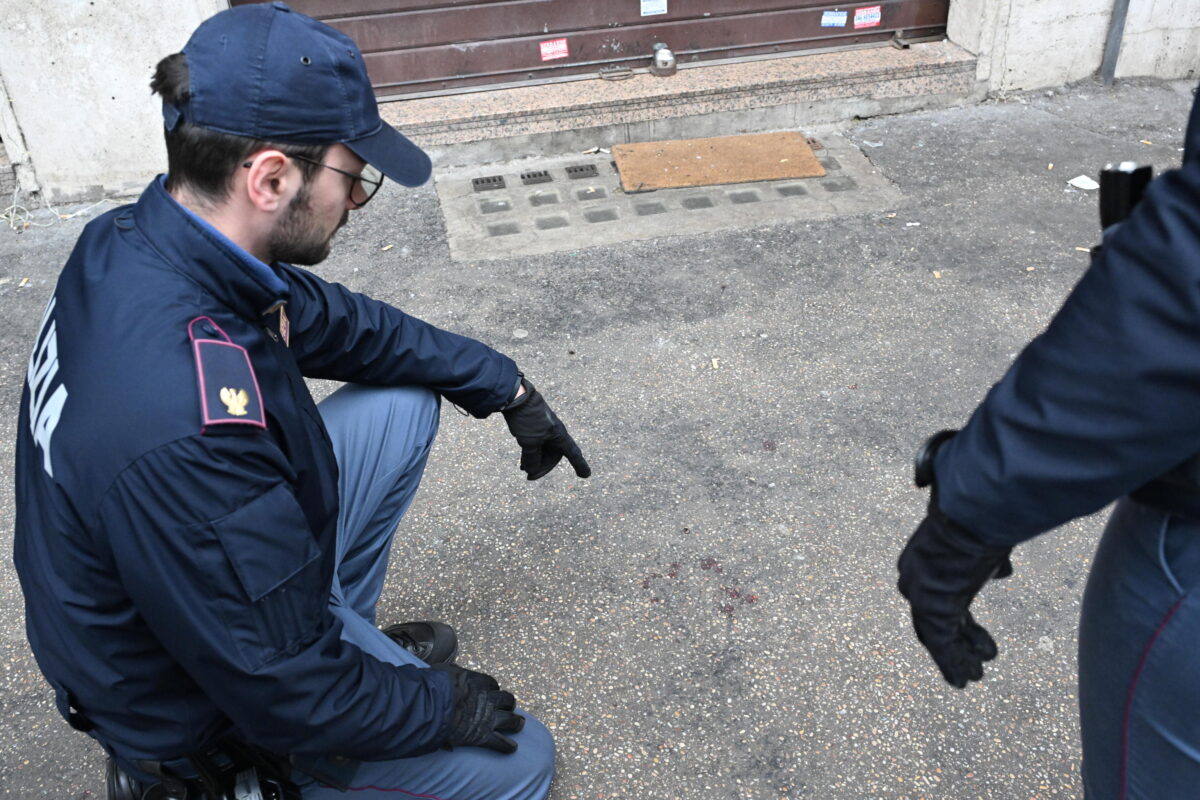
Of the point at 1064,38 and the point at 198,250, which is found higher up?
the point at 198,250

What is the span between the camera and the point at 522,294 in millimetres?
4465

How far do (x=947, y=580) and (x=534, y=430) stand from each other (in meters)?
1.44

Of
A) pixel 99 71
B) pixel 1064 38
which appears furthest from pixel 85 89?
pixel 1064 38

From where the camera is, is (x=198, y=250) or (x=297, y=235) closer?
(x=198, y=250)

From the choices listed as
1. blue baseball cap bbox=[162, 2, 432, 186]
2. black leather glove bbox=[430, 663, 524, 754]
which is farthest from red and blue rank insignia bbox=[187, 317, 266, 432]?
black leather glove bbox=[430, 663, 524, 754]

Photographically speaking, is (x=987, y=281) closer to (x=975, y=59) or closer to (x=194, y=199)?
(x=975, y=59)

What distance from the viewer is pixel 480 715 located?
205 centimetres

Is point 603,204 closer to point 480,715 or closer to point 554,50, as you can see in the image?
point 554,50

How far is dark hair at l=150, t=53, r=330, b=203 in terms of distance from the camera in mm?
1790

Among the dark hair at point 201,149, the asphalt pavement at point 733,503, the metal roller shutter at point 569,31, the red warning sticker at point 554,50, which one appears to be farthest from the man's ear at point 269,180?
the red warning sticker at point 554,50

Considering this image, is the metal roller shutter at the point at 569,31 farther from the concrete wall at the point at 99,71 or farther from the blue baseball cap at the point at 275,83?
the blue baseball cap at the point at 275,83

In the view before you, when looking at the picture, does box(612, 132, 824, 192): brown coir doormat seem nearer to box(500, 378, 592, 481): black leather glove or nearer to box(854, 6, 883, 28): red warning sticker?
box(854, 6, 883, 28): red warning sticker

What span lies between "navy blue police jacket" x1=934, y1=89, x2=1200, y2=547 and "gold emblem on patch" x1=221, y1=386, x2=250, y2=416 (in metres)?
1.12

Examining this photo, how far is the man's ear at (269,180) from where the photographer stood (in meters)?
1.80
